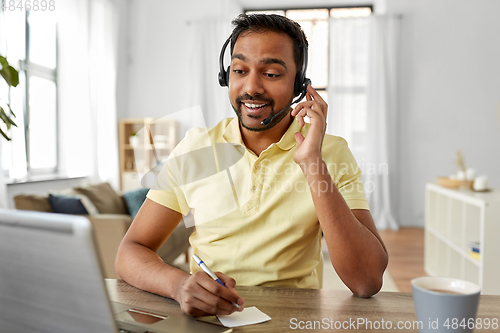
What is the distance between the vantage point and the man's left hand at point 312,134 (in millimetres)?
906

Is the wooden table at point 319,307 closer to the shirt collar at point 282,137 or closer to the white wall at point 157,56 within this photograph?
the shirt collar at point 282,137

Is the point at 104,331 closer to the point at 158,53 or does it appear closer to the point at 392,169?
the point at 392,169

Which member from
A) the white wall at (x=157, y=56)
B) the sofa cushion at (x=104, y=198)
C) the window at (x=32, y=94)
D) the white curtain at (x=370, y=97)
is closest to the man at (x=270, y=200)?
the sofa cushion at (x=104, y=198)

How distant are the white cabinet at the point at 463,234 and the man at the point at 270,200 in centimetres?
169

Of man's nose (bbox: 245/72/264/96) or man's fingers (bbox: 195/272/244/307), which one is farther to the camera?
man's nose (bbox: 245/72/264/96)

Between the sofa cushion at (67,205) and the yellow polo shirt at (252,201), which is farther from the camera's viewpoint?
the sofa cushion at (67,205)

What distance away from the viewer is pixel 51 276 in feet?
1.30

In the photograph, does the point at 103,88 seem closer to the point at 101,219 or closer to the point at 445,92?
the point at 101,219

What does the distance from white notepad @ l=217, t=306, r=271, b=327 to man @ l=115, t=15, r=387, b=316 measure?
198mm

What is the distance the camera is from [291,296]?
2.66 feet

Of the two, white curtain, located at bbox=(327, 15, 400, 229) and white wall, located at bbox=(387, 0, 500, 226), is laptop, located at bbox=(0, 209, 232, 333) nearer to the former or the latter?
white curtain, located at bbox=(327, 15, 400, 229)

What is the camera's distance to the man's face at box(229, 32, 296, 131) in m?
1.05

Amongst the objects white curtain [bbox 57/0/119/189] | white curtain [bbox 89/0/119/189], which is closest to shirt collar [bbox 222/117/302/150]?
white curtain [bbox 57/0/119/189]

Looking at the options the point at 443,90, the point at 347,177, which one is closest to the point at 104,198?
the point at 347,177
